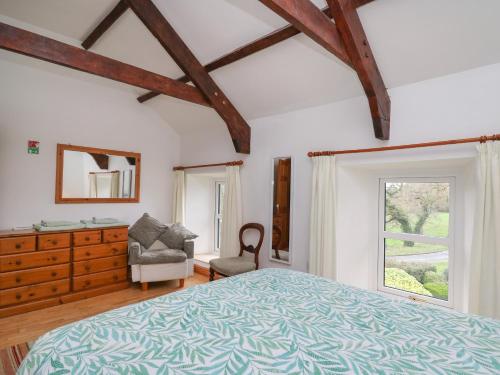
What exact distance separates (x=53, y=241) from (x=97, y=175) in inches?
46.5

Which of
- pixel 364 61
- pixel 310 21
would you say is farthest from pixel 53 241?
pixel 364 61

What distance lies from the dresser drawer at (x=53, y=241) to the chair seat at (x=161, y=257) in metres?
0.87

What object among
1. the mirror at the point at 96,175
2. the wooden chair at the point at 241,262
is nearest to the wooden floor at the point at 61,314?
the wooden chair at the point at 241,262

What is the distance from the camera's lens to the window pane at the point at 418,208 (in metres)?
2.80

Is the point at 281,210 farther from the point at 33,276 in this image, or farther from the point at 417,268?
the point at 33,276

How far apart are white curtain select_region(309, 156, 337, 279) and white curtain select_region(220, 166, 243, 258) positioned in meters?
1.23

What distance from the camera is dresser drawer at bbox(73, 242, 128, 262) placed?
10.9ft

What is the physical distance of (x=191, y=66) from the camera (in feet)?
10.7

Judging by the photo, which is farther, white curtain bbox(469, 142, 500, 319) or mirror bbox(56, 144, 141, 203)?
mirror bbox(56, 144, 141, 203)

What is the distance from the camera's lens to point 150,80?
9.64ft

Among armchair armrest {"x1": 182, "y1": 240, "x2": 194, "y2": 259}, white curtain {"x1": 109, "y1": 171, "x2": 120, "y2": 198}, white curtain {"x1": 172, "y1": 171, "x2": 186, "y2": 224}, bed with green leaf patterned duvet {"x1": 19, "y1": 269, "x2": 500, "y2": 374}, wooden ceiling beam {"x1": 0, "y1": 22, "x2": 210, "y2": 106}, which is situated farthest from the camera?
white curtain {"x1": 172, "y1": 171, "x2": 186, "y2": 224}

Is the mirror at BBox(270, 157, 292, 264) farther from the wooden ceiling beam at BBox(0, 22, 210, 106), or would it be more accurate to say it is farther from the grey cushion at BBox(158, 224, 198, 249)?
the wooden ceiling beam at BBox(0, 22, 210, 106)

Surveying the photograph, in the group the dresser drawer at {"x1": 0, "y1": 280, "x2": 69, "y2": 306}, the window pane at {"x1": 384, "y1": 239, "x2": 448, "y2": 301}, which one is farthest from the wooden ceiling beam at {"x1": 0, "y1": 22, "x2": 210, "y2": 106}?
the window pane at {"x1": 384, "y1": 239, "x2": 448, "y2": 301}

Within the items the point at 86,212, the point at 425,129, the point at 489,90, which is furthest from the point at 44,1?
the point at 489,90
